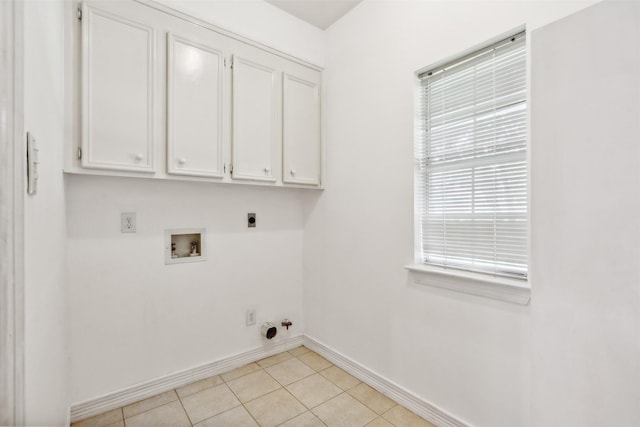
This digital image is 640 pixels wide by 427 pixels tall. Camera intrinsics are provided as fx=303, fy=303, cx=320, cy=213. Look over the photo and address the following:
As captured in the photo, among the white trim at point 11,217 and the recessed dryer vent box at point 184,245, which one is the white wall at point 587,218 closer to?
the white trim at point 11,217

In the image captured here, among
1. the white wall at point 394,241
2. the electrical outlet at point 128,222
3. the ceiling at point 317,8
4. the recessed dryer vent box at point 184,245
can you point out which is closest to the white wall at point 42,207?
the electrical outlet at point 128,222

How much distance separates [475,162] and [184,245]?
6.24ft

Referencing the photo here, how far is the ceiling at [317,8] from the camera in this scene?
7.26 feet

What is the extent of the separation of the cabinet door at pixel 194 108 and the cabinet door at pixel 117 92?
0.11 metres

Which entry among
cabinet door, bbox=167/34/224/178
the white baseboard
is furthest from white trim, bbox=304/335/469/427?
cabinet door, bbox=167/34/224/178

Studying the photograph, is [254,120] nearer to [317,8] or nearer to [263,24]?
[263,24]

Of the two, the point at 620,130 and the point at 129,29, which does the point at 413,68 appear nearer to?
the point at 620,130

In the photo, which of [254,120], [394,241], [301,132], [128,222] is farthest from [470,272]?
[128,222]

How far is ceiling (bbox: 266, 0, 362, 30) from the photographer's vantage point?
87.1 inches

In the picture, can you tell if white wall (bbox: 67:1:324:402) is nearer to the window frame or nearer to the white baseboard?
the white baseboard

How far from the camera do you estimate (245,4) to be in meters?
2.13

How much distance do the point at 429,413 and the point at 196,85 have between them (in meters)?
2.37

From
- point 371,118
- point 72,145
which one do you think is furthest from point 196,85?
point 371,118

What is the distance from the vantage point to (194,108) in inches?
73.3
